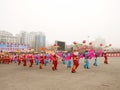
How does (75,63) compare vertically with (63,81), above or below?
above

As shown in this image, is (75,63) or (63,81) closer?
(63,81)

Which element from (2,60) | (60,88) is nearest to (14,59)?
(2,60)

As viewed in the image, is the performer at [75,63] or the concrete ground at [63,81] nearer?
the concrete ground at [63,81]

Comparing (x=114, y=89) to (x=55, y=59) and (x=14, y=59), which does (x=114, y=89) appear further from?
(x=14, y=59)

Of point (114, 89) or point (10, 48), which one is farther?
point (10, 48)

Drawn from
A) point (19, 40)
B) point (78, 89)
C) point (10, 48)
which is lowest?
point (78, 89)

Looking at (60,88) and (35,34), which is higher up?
(35,34)

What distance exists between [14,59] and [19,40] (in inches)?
4606

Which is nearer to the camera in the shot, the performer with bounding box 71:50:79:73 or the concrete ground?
the concrete ground

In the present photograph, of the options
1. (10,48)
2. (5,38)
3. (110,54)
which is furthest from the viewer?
(5,38)

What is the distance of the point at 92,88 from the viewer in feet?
26.0

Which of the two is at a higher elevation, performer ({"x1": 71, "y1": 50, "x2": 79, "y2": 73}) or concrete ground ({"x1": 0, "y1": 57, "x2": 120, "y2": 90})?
performer ({"x1": 71, "y1": 50, "x2": 79, "y2": 73})

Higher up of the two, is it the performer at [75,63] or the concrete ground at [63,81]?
the performer at [75,63]

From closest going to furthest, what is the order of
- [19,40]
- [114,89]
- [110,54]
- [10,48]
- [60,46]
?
[114,89] → [60,46] → [10,48] → [110,54] → [19,40]
